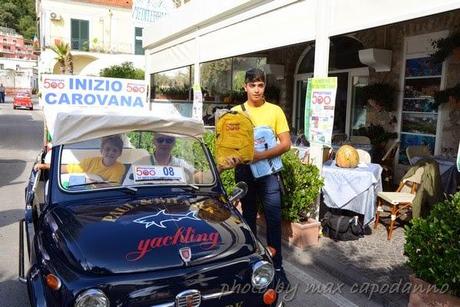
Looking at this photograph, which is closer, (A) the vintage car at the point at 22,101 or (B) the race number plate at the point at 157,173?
(B) the race number plate at the point at 157,173

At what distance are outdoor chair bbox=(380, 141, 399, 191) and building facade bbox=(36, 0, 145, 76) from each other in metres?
27.9

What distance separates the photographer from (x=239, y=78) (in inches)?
663

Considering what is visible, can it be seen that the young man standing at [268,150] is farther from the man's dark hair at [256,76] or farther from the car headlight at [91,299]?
the car headlight at [91,299]

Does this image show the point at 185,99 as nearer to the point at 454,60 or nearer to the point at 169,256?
the point at 454,60

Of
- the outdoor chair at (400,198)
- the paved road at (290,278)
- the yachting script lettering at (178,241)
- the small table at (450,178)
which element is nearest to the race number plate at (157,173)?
the yachting script lettering at (178,241)

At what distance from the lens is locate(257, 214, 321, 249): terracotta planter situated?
17.2 feet

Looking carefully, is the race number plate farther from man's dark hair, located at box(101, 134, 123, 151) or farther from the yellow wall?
the yellow wall

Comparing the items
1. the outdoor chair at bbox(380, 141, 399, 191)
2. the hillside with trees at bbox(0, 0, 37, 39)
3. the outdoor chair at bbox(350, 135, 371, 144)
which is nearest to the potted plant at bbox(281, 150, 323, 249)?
the outdoor chair at bbox(380, 141, 399, 191)

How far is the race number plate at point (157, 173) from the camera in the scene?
3.30m

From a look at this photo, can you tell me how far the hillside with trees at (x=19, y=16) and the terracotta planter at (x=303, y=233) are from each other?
89.2 meters

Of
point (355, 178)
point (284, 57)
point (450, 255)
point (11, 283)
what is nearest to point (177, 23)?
point (284, 57)

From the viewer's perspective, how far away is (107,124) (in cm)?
331

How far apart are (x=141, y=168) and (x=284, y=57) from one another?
10.3 m

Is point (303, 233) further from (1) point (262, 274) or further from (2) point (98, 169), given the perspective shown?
(2) point (98, 169)
